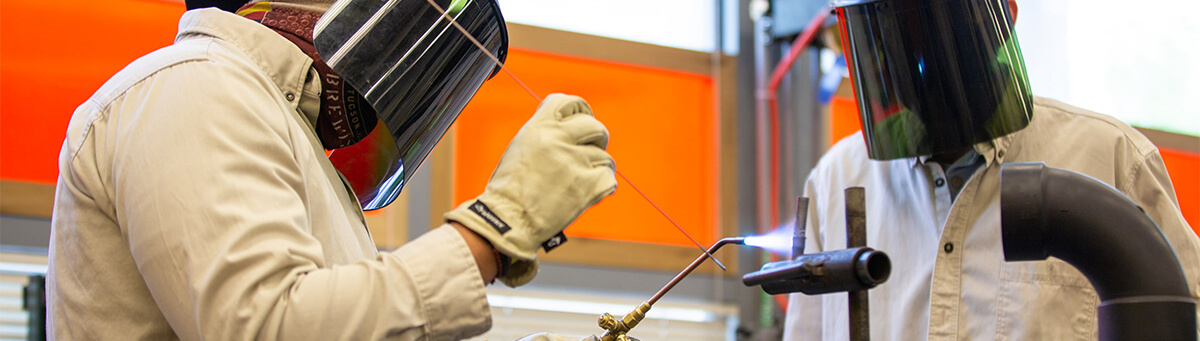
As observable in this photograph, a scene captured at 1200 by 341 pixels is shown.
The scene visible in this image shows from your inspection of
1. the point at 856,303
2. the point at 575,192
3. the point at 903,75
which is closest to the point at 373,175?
the point at 575,192

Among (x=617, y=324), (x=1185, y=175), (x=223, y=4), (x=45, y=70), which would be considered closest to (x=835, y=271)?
(x=617, y=324)

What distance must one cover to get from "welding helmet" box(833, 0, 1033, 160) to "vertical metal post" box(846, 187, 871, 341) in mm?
430

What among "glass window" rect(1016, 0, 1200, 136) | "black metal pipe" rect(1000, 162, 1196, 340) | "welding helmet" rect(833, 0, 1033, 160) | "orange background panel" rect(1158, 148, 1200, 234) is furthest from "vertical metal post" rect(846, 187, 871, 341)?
"orange background panel" rect(1158, 148, 1200, 234)

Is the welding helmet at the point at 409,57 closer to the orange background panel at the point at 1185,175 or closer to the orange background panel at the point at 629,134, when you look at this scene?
the orange background panel at the point at 629,134

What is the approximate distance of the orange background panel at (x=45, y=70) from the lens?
10.3 feet

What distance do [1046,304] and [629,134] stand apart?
90.4 inches

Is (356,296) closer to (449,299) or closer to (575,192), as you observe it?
(449,299)

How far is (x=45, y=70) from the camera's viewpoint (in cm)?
319

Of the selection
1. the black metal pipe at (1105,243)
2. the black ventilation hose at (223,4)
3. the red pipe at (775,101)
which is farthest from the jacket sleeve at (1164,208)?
the red pipe at (775,101)

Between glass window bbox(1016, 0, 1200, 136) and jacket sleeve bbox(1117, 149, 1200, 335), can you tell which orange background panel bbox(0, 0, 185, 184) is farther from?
glass window bbox(1016, 0, 1200, 136)

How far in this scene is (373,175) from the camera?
1.43 meters

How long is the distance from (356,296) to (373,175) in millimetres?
530

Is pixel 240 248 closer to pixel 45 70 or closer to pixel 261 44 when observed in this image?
pixel 261 44

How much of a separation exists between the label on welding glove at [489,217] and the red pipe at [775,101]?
3027 millimetres
